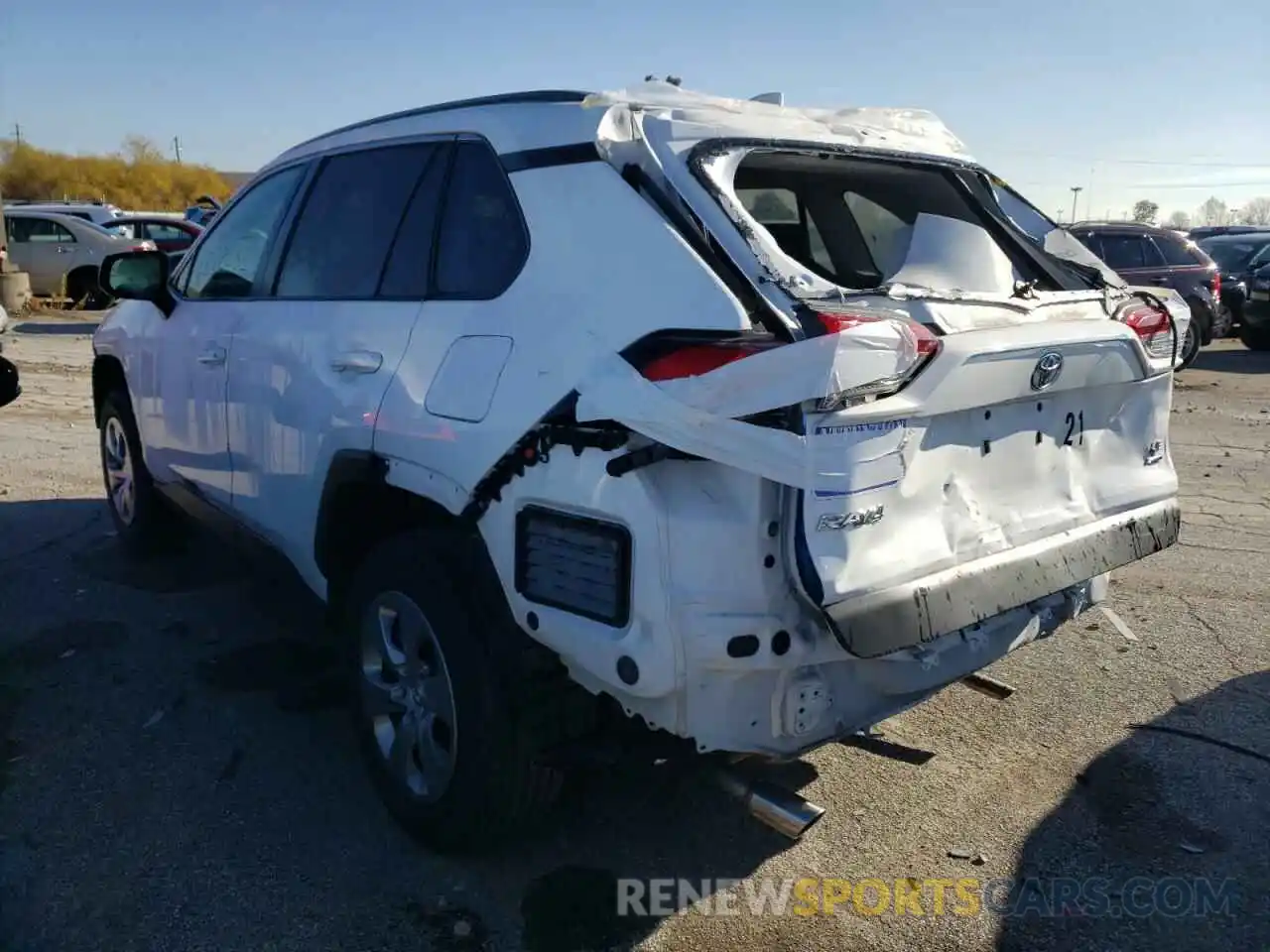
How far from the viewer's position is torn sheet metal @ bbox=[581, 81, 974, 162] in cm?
282

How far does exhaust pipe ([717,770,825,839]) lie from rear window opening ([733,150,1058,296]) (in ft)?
4.45

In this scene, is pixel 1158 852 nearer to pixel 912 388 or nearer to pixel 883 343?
pixel 912 388

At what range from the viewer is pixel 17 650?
4484mm

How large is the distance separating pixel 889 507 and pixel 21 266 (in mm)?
20422

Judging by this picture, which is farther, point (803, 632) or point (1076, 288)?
point (1076, 288)

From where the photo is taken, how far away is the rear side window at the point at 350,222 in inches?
135

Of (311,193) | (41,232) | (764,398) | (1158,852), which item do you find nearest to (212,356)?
(311,193)

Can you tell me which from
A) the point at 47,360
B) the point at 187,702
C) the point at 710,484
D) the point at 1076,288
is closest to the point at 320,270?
the point at 187,702

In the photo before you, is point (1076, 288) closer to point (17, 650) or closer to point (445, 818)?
point (445, 818)

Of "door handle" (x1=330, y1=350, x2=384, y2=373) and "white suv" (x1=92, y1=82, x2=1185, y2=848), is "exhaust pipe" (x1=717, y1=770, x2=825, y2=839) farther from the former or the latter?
"door handle" (x1=330, y1=350, x2=384, y2=373)

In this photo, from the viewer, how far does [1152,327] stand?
327 cm

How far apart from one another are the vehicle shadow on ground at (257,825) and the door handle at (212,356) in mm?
918

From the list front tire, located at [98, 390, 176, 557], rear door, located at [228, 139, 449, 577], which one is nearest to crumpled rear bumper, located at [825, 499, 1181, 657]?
rear door, located at [228, 139, 449, 577]

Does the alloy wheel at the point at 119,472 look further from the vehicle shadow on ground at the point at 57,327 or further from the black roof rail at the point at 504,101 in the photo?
the vehicle shadow on ground at the point at 57,327
